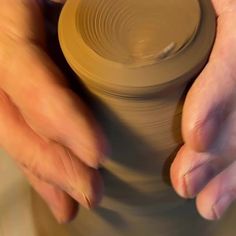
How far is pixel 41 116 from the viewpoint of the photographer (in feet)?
1.93

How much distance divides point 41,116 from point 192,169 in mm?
200

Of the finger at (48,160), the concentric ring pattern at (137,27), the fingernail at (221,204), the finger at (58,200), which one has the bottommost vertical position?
the finger at (58,200)

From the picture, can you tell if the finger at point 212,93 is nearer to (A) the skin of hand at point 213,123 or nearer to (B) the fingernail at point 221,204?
(A) the skin of hand at point 213,123

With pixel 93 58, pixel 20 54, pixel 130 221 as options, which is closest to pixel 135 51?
pixel 93 58

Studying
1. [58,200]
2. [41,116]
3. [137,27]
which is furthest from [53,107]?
[58,200]

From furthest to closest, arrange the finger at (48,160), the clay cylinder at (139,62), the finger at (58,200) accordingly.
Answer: the finger at (58,200)
the finger at (48,160)
the clay cylinder at (139,62)

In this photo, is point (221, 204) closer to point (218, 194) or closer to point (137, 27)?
point (218, 194)

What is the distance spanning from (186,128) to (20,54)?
0.22m

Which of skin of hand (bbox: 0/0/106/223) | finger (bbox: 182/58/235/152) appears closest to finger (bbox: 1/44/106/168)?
skin of hand (bbox: 0/0/106/223)

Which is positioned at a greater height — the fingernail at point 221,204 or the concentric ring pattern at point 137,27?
the concentric ring pattern at point 137,27

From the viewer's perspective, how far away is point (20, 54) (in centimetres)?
61

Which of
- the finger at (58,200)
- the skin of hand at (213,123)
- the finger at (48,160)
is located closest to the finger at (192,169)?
the skin of hand at (213,123)

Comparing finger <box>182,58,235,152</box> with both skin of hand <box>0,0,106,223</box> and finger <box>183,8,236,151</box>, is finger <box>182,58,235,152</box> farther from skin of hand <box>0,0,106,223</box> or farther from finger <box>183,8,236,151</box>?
skin of hand <box>0,0,106,223</box>

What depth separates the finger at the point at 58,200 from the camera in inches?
30.8
